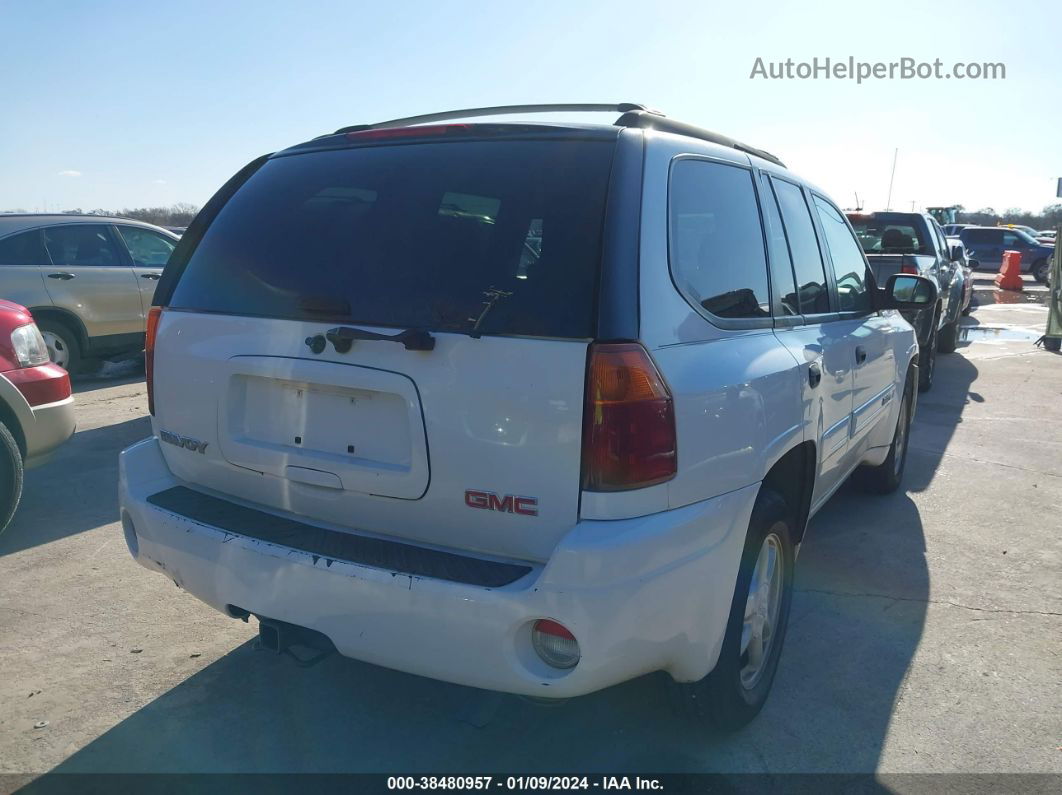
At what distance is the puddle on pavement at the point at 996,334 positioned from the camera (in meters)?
14.0

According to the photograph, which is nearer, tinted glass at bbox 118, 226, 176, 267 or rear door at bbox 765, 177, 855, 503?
rear door at bbox 765, 177, 855, 503

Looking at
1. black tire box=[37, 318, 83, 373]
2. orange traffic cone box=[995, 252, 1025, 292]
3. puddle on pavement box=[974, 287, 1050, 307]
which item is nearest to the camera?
black tire box=[37, 318, 83, 373]

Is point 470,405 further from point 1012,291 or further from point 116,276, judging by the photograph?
point 1012,291

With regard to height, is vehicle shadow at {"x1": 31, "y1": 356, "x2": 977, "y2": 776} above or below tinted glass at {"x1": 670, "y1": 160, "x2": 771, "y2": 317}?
below

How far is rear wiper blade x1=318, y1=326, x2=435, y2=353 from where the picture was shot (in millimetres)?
2326

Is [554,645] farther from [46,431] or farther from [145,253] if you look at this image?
[145,253]

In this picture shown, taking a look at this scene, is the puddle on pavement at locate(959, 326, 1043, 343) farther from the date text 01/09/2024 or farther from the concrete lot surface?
the date text 01/09/2024

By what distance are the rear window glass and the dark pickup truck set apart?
6658 millimetres

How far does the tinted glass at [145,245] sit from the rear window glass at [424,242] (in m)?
7.12

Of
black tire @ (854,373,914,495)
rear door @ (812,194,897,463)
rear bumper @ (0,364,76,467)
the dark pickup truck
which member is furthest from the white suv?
the dark pickup truck

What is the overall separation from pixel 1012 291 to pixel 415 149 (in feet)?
85.9

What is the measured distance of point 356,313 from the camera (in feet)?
8.16

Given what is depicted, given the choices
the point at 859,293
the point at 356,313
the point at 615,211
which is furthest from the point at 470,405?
the point at 859,293

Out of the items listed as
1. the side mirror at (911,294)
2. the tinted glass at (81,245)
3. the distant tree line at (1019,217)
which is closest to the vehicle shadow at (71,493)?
the tinted glass at (81,245)
